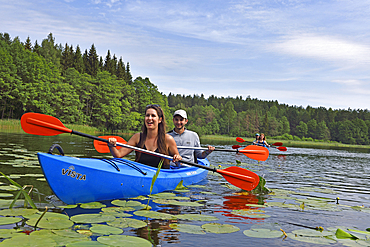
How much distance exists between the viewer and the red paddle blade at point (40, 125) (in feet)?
14.0

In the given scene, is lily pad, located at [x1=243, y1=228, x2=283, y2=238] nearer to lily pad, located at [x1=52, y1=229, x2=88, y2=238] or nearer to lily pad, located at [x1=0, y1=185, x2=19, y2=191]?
lily pad, located at [x1=52, y1=229, x2=88, y2=238]

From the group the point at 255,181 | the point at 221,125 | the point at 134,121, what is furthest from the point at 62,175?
the point at 221,125

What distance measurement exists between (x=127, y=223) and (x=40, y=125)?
2169mm

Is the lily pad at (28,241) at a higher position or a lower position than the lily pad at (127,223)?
higher

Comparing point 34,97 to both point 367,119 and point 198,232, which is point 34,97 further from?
point 367,119

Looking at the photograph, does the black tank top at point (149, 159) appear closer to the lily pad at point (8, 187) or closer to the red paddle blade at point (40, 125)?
the red paddle blade at point (40, 125)

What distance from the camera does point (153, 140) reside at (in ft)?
17.4

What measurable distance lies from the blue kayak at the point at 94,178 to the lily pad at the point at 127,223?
95 centimetres

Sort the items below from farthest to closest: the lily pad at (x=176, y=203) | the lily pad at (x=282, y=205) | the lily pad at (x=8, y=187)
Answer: the lily pad at (x=282, y=205)
the lily pad at (x=8, y=187)
the lily pad at (x=176, y=203)

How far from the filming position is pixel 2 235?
8.53 ft

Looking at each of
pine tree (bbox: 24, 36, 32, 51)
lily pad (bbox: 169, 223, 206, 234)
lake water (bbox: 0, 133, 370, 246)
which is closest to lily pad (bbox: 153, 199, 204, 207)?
lake water (bbox: 0, 133, 370, 246)

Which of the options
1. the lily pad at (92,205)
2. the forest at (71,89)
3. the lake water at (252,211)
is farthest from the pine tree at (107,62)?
the lily pad at (92,205)

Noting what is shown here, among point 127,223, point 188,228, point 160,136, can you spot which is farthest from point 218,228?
point 160,136

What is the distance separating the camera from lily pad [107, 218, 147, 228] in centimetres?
313
